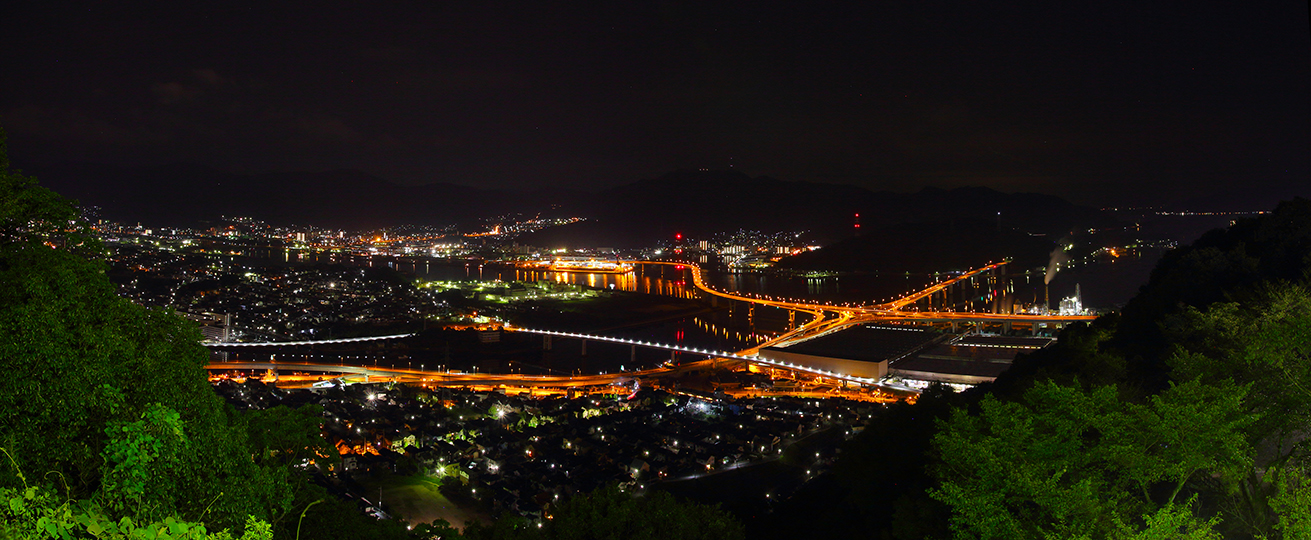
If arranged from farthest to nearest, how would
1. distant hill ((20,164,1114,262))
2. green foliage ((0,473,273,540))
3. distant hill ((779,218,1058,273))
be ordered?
distant hill ((20,164,1114,262)) → distant hill ((779,218,1058,273)) → green foliage ((0,473,273,540))

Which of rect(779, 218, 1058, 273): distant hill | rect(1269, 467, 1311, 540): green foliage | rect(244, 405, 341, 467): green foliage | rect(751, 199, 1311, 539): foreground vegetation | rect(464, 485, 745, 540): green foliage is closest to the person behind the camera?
rect(1269, 467, 1311, 540): green foliage

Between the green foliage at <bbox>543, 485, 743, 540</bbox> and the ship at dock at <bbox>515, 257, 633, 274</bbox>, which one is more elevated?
the ship at dock at <bbox>515, 257, 633, 274</bbox>

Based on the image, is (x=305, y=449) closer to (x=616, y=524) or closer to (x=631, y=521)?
(x=616, y=524)

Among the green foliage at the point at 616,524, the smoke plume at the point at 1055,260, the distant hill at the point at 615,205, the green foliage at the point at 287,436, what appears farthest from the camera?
the distant hill at the point at 615,205

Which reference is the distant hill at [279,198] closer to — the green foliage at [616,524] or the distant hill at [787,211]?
the distant hill at [787,211]

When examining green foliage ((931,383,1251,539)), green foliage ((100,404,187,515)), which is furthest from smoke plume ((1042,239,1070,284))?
green foliage ((100,404,187,515))

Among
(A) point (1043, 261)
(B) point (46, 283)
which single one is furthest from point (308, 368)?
(A) point (1043, 261)

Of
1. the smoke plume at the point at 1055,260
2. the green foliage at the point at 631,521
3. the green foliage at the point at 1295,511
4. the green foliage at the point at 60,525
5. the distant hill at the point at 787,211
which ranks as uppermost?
the distant hill at the point at 787,211

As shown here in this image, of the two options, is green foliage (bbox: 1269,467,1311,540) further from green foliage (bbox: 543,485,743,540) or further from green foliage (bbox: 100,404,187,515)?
green foliage (bbox: 100,404,187,515)

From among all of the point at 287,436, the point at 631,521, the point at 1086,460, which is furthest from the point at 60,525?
the point at 631,521

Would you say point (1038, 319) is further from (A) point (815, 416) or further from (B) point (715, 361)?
(A) point (815, 416)

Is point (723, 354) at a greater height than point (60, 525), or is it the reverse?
point (60, 525)

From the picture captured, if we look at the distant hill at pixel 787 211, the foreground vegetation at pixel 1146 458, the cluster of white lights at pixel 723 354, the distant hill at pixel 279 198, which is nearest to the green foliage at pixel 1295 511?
the foreground vegetation at pixel 1146 458
